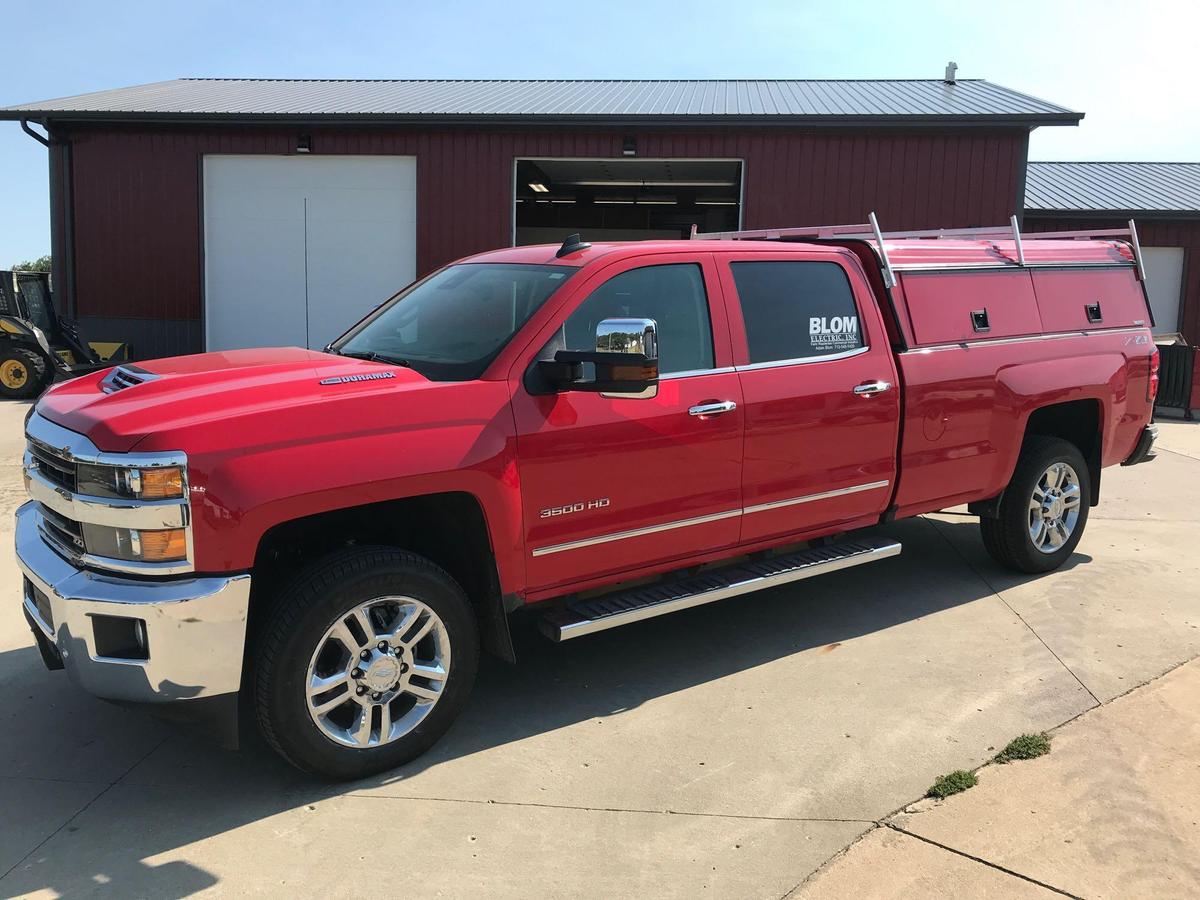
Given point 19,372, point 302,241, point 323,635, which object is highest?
Answer: point 302,241

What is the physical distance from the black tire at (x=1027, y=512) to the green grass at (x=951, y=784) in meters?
2.63

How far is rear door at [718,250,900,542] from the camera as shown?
4367 mm

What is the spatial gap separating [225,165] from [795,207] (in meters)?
9.32

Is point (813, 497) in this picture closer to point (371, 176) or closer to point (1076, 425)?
point (1076, 425)

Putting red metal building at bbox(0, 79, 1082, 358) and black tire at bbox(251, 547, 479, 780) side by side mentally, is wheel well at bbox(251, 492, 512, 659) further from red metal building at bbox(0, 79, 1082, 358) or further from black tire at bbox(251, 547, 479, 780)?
red metal building at bbox(0, 79, 1082, 358)

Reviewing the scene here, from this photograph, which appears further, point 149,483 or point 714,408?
point 714,408

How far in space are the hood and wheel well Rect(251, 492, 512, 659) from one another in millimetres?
434

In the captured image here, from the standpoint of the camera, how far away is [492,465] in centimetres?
354

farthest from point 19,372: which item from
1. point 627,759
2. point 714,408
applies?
point 627,759

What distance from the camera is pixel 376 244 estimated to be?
1583 cm

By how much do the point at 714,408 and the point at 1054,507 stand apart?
9.64 feet

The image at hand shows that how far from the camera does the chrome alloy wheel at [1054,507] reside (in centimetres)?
584

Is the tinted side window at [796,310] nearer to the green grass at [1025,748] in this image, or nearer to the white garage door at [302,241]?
the green grass at [1025,748]

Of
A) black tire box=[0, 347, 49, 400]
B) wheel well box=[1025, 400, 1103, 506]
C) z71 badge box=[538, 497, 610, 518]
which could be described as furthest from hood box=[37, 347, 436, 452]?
black tire box=[0, 347, 49, 400]
